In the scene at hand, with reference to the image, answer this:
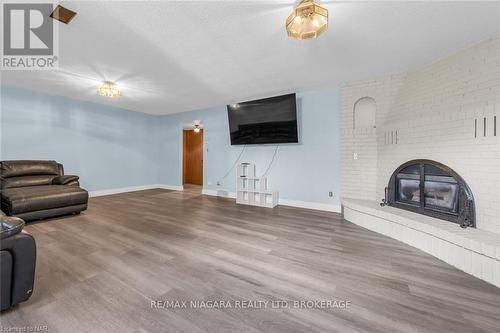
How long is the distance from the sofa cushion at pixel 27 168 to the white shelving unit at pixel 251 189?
3.89 m

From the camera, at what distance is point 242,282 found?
1.75m

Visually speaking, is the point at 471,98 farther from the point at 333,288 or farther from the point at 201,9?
the point at 201,9

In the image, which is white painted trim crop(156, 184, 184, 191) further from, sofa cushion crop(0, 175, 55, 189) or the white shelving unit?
sofa cushion crop(0, 175, 55, 189)

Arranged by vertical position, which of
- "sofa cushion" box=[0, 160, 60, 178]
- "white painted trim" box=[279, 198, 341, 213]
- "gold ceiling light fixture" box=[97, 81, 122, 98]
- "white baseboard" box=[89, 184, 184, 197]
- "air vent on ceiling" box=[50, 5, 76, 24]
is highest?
"air vent on ceiling" box=[50, 5, 76, 24]

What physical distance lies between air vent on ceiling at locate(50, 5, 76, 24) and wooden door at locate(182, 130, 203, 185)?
5693 mm

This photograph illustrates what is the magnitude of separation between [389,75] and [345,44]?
1.52 meters

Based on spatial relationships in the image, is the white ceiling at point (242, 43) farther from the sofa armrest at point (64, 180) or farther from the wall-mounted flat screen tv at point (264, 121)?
the sofa armrest at point (64, 180)

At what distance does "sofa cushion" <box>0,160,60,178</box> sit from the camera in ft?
12.2

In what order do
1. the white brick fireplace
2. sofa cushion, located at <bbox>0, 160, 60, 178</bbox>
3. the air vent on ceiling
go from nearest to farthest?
the air vent on ceiling < the white brick fireplace < sofa cushion, located at <bbox>0, 160, 60, 178</bbox>

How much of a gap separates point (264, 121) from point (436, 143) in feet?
9.72

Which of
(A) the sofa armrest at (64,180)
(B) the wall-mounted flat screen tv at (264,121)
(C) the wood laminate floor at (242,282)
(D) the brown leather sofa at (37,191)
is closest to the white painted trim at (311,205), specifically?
(C) the wood laminate floor at (242,282)

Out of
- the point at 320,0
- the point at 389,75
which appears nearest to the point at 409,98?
the point at 389,75

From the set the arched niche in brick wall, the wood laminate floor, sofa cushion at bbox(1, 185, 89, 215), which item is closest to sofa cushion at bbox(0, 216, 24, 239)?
the wood laminate floor

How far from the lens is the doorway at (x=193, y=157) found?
25.7 ft
